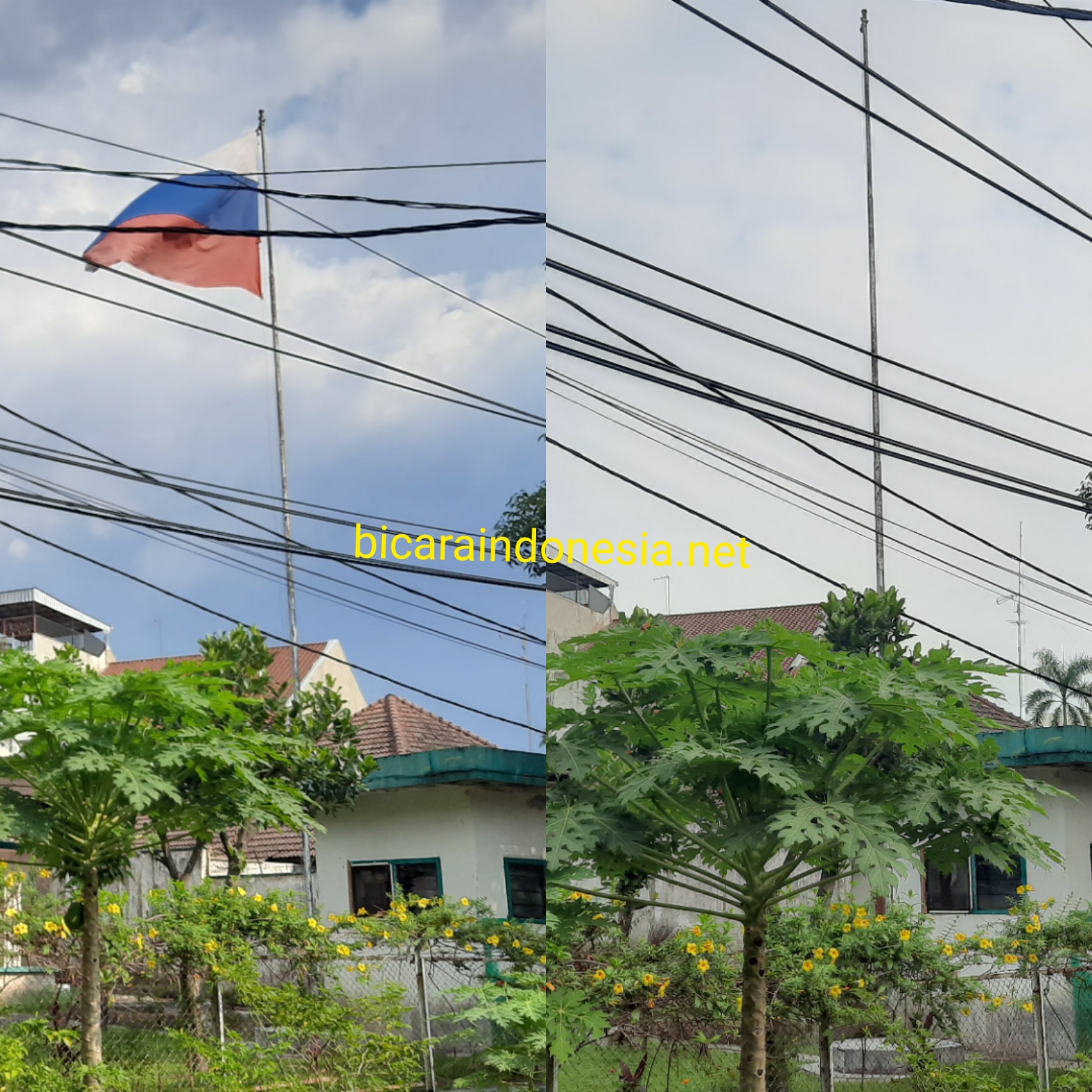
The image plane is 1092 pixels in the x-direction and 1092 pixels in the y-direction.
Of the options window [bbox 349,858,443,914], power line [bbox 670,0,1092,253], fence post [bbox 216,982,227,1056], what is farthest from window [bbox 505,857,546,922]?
power line [bbox 670,0,1092,253]

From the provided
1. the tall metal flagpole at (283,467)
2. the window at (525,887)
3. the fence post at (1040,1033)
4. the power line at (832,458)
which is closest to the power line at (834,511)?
the power line at (832,458)

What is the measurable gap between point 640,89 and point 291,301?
1.48 metres

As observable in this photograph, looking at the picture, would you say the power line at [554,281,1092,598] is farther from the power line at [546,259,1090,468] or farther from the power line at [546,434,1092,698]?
the power line at [546,434,1092,698]

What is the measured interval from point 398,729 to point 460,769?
20 cm

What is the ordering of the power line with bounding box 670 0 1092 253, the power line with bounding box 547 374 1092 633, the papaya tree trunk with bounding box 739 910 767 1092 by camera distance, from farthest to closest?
1. the power line with bounding box 670 0 1092 253
2. the power line with bounding box 547 374 1092 633
3. the papaya tree trunk with bounding box 739 910 767 1092

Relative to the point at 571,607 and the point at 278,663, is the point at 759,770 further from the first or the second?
the point at 278,663

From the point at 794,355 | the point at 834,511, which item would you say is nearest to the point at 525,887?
the point at 834,511

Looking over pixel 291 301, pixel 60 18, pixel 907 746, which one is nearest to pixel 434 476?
pixel 291 301

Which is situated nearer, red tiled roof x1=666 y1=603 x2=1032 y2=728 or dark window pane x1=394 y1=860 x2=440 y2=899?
dark window pane x1=394 y1=860 x2=440 y2=899

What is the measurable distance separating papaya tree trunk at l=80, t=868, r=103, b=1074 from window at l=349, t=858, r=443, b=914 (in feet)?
2.06

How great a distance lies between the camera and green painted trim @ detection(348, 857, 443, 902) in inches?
128

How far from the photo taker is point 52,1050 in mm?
3031

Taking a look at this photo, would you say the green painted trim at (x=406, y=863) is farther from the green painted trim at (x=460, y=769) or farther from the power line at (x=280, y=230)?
the power line at (x=280, y=230)

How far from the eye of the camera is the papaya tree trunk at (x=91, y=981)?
2.98 metres
